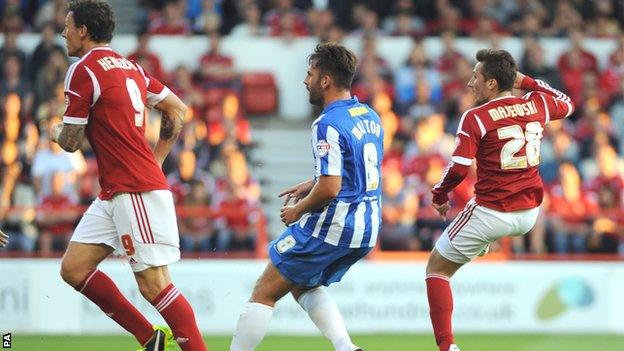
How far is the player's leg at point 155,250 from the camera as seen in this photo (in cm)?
838

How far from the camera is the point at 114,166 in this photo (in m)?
8.48

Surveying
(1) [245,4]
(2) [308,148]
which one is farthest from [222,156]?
(1) [245,4]

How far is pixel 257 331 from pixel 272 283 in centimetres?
33

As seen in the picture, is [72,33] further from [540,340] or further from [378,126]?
[540,340]

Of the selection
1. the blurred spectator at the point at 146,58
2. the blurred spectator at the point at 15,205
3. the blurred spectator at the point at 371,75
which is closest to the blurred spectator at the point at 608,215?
the blurred spectator at the point at 371,75

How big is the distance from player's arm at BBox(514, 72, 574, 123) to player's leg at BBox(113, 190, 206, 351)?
282 cm

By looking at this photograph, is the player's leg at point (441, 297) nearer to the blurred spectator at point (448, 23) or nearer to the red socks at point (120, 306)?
the red socks at point (120, 306)

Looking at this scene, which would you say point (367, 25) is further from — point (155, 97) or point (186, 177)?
point (155, 97)

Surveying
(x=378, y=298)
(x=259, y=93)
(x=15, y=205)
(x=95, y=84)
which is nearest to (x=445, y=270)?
(x=95, y=84)

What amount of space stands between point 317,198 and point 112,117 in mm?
1450

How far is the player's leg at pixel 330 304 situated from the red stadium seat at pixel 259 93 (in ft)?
32.4

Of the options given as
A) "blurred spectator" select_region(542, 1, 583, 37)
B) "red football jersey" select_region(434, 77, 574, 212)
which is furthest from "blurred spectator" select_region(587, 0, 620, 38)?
"red football jersey" select_region(434, 77, 574, 212)

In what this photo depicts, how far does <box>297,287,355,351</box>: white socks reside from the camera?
28.3ft

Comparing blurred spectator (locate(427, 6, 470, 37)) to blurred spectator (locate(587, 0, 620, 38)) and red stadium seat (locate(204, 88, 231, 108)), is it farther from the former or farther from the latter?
red stadium seat (locate(204, 88, 231, 108))
